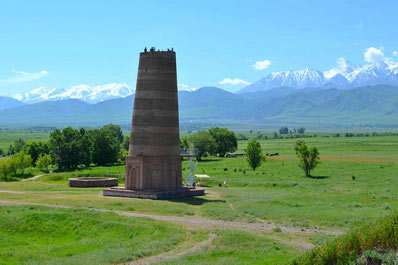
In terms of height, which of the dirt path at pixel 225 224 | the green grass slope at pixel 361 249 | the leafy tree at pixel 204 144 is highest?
the leafy tree at pixel 204 144

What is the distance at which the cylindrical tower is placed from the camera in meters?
44.1

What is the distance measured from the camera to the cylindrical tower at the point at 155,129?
44.1 metres

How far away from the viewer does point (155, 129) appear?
145ft

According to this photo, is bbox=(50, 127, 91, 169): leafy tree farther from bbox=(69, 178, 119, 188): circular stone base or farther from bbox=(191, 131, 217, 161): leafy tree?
bbox=(191, 131, 217, 161): leafy tree

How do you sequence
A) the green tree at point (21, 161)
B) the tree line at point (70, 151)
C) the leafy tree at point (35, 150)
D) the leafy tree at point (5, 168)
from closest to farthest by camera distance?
the leafy tree at point (5, 168)
the green tree at point (21, 161)
the tree line at point (70, 151)
the leafy tree at point (35, 150)

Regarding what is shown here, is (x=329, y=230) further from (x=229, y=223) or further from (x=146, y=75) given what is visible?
(x=146, y=75)

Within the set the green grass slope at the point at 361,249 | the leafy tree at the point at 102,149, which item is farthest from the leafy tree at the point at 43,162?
the green grass slope at the point at 361,249

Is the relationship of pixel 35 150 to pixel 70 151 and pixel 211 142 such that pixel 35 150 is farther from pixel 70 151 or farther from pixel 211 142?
pixel 211 142

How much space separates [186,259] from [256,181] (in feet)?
128

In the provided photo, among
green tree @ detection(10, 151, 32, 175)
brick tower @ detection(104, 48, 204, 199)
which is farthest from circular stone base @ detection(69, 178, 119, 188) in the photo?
green tree @ detection(10, 151, 32, 175)

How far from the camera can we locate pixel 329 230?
30.0 m

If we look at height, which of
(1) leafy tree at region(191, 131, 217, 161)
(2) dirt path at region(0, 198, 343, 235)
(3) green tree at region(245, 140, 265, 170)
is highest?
(1) leafy tree at region(191, 131, 217, 161)

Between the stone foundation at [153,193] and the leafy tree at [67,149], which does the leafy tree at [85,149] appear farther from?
the stone foundation at [153,193]

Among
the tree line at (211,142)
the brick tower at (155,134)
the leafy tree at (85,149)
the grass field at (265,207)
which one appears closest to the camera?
the grass field at (265,207)
